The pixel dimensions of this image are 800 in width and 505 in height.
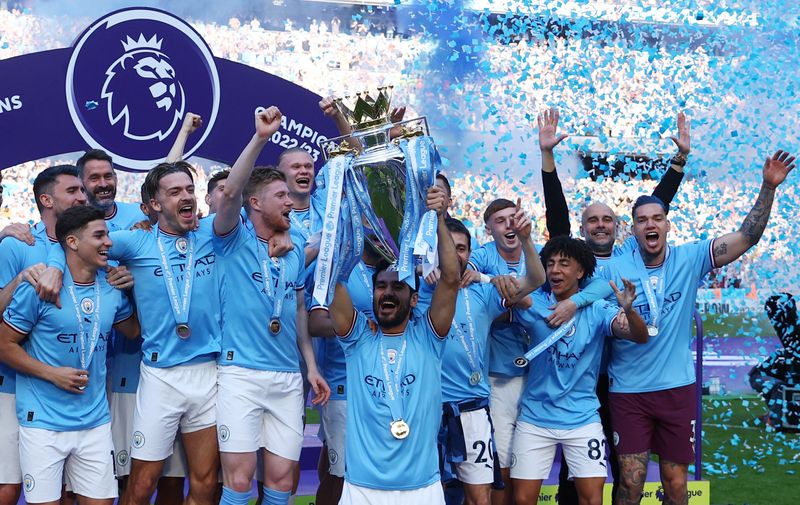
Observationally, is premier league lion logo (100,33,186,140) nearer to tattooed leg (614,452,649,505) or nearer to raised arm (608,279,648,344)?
raised arm (608,279,648,344)

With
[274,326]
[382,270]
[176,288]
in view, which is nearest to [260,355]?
[274,326]

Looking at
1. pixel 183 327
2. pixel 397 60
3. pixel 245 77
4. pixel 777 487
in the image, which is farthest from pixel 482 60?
pixel 183 327

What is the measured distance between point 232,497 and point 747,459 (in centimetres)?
531

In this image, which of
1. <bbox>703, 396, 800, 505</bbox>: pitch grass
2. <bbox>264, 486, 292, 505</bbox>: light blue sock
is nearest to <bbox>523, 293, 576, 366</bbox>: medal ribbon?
<bbox>264, 486, 292, 505</bbox>: light blue sock

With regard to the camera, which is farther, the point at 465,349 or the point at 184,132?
the point at 184,132

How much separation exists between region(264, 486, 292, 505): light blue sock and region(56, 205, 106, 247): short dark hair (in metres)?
1.47

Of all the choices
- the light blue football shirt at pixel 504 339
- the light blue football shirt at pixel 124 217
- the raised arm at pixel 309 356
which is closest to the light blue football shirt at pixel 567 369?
the light blue football shirt at pixel 504 339

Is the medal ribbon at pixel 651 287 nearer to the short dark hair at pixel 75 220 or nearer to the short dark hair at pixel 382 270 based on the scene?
the short dark hair at pixel 382 270

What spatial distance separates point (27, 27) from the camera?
25.5 feet

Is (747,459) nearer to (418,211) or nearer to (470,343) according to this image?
(470,343)

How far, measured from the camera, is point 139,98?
651 centimetres

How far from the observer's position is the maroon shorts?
5.04 metres

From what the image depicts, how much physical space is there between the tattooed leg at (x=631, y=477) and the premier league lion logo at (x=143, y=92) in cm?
368

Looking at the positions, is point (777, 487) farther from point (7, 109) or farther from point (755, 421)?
point (7, 109)
